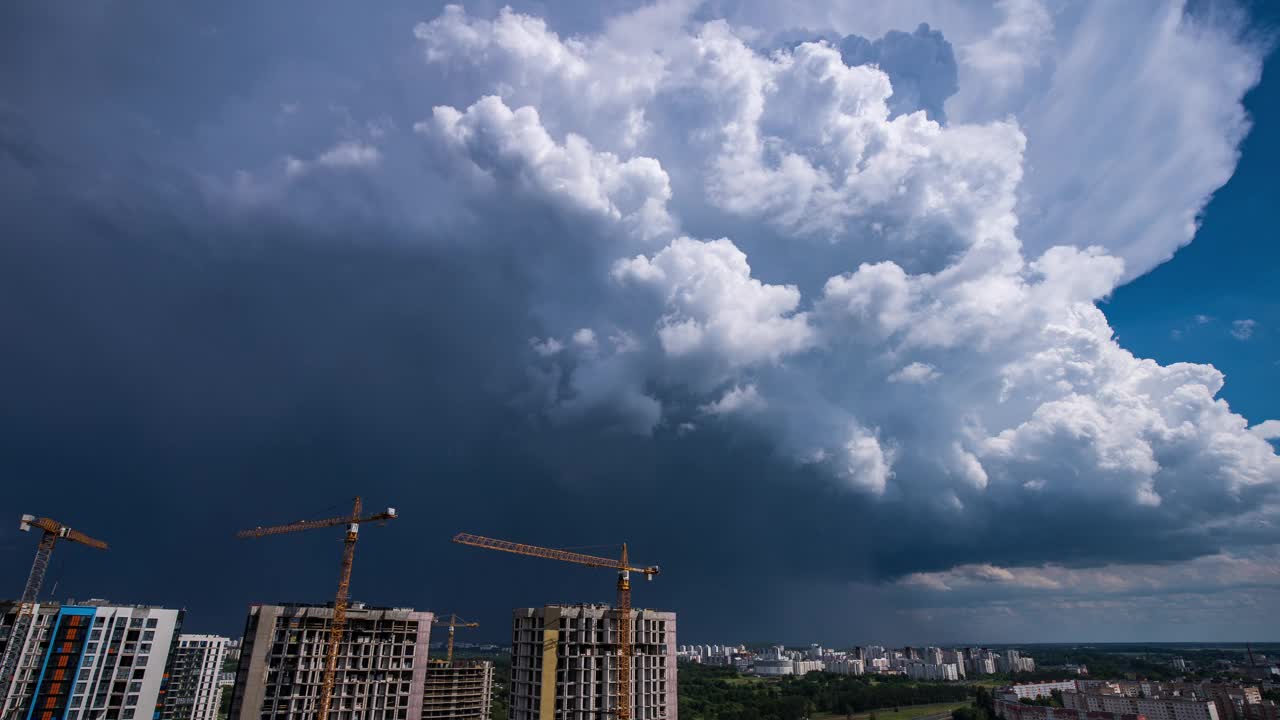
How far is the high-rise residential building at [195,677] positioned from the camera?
91938 millimetres

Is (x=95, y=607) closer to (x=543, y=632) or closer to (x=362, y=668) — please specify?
(x=362, y=668)

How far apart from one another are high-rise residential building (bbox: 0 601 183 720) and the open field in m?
119

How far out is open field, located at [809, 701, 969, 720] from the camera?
136625 millimetres

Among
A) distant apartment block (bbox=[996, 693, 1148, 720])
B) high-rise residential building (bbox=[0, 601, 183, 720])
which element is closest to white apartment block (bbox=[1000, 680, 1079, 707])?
distant apartment block (bbox=[996, 693, 1148, 720])

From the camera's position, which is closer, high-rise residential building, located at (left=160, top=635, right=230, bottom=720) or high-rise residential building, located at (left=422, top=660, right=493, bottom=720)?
high-rise residential building, located at (left=422, top=660, right=493, bottom=720)

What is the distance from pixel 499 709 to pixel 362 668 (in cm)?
8041

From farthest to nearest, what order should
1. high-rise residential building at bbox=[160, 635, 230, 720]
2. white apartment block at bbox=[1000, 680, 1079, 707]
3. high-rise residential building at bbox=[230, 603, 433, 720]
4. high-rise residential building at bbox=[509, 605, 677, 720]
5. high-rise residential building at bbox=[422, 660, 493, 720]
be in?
white apartment block at bbox=[1000, 680, 1079, 707]
high-rise residential building at bbox=[160, 635, 230, 720]
high-rise residential building at bbox=[422, 660, 493, 720]
high-rise residential building at bbox=[509, 605, 677, 720]
high-rise residential building at bbox=[230, 603, 433, 720]

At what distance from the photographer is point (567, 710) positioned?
179ft

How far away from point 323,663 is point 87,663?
2154 cm

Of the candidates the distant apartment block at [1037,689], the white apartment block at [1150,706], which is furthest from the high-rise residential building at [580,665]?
the distant apartment block at [1037,689]

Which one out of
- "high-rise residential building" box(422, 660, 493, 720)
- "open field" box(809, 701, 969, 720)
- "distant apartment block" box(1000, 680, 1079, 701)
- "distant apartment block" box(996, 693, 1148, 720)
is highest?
"high-rise residential building" box(422, 660, 493, 720)

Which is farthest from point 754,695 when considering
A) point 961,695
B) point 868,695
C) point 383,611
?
point 383,611

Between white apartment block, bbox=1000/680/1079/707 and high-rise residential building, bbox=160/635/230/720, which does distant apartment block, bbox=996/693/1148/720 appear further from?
high-rise residential building, bbox=160/635/230/720

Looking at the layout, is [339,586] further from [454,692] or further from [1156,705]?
[1156,705]
